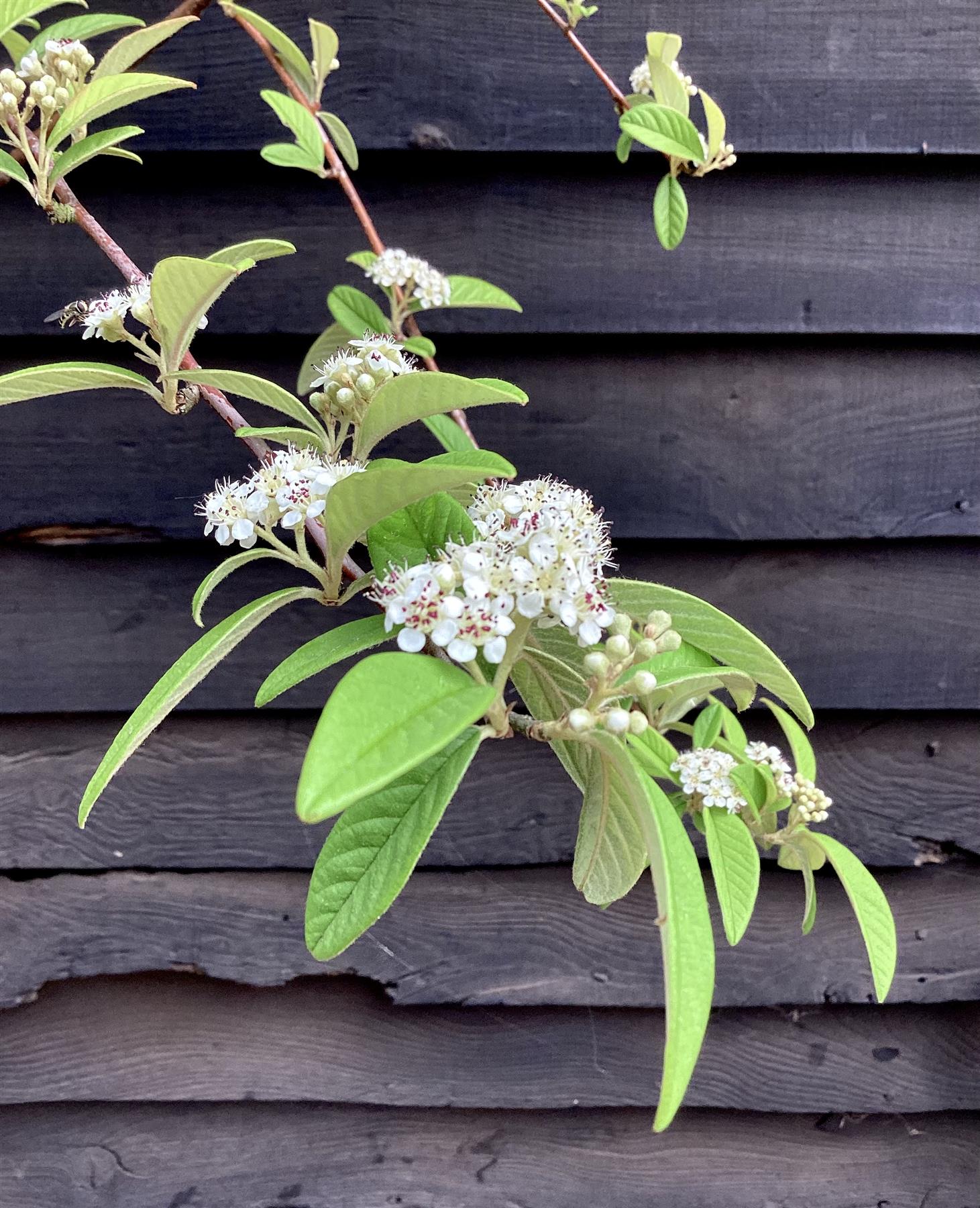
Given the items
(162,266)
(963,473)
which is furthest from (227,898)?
(963,473)

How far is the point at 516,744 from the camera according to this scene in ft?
3.22

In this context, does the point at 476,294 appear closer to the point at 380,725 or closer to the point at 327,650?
the point at 327,650

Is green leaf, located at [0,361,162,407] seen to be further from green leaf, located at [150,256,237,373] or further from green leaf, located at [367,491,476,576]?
green leaf, located at [367,491,476,576]

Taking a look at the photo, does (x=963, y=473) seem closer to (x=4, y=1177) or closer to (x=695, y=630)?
(x=695, y=630)

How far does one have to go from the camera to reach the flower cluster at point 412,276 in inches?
28.0

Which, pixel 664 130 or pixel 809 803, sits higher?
pixel 664 130

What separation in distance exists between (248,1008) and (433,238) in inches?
41.8

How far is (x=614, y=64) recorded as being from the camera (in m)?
0.82

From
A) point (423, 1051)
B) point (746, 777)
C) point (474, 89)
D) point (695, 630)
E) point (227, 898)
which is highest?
point (474, 89)

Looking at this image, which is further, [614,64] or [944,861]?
[944,861]

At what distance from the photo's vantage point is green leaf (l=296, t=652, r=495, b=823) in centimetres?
28

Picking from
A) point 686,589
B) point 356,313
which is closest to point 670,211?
point 356,313

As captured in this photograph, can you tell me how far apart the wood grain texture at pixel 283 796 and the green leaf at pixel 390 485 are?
2.04ft

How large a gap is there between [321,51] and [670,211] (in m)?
0.36
